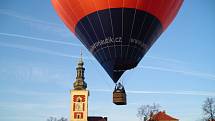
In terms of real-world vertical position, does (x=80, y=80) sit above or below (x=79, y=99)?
above

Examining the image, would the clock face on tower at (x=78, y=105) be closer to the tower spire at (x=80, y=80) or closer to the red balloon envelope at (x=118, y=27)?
the tower spire at (x=80, y=80)

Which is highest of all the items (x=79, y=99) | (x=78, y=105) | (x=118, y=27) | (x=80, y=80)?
(x=80, y=80)

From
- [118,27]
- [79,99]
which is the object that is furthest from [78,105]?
[118,27]

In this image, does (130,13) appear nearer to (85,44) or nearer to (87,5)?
(87,5)

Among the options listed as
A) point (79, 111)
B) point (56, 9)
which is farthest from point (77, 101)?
point (56, 9)

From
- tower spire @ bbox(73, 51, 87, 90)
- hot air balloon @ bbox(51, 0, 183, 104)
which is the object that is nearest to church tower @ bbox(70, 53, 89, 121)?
tower spire @ bbox(73, 51, 87, 90)

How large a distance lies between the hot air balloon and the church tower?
Answer: 48.5 meters

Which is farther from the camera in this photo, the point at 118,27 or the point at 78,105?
the point at 78,105

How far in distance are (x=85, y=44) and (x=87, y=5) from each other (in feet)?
9.73

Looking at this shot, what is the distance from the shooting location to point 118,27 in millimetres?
21031

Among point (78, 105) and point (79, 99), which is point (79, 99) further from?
point (78, 105)

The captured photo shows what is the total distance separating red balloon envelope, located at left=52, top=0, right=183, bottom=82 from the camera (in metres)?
21.0

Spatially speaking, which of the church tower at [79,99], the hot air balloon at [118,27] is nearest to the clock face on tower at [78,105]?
the church tower at [79,99]

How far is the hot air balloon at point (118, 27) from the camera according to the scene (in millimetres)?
21000
